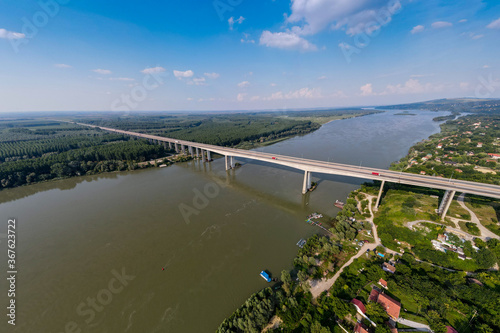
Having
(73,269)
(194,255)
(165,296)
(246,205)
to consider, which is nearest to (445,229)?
(246,205)

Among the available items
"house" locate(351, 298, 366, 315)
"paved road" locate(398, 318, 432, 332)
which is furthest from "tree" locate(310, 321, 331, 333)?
"paved road" locate(398, 318, 432, 332)

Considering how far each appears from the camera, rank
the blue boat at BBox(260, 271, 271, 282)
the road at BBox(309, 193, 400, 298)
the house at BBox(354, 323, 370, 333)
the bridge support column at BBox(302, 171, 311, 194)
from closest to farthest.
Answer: the house at BBox(354, 323, 370, 333), the road at BBox(309, 193, 400, 298), the blue boat at BBox(260, 271, 271, 282), the bridge support column at BBox(302, 171, 311, 194)

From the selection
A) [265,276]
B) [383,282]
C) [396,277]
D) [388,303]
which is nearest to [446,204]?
[396,277]

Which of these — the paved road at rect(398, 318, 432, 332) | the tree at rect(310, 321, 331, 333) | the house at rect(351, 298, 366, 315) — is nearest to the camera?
the tree at rect(310, 321, 331, 333)

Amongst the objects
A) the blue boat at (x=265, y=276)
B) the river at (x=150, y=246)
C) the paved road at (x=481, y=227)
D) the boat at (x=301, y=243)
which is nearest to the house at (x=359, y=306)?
the river at (x=150, y=246)

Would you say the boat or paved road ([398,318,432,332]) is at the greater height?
paved road ([398,318,432,332])

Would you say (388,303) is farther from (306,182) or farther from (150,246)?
(150,246)

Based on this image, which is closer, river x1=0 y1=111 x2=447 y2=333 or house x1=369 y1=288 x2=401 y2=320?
house x1=369 y1=288 x2=401 y2=320

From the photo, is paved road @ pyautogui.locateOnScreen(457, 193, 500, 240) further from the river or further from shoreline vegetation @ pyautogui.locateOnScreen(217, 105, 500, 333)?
the river

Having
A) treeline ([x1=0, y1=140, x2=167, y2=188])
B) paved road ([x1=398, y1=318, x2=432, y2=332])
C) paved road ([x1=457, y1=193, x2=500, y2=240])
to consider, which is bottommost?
paved road ([x1=398, y1=318, x2=432, y2=332])
